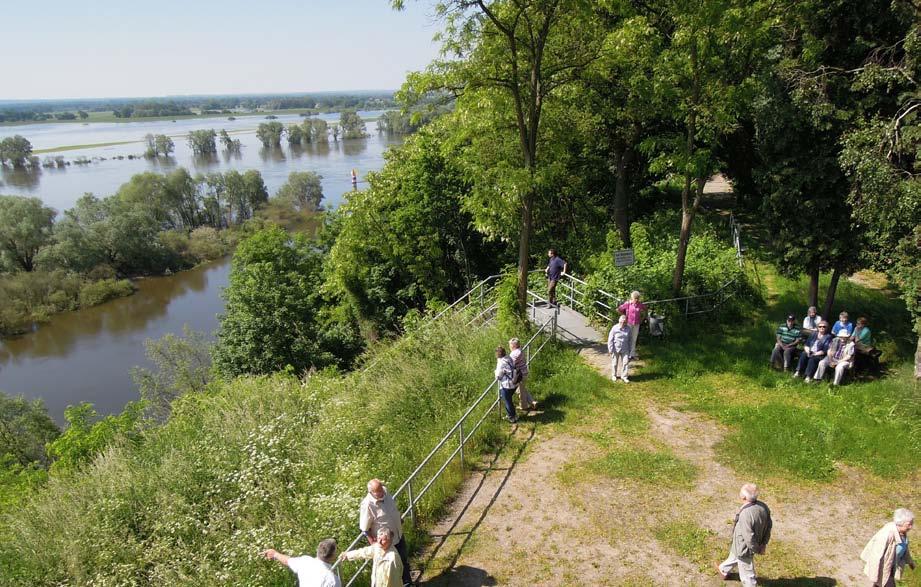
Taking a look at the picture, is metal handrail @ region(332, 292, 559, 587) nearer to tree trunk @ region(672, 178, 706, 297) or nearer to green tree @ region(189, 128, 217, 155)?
tree trunk @ region(672, 178, 706, 297)

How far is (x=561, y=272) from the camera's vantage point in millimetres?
14258

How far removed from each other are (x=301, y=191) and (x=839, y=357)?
8132cm

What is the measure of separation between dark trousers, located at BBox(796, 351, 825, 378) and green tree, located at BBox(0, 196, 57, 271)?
2558 inches

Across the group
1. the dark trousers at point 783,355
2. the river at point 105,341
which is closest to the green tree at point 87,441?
the river at point 105,341

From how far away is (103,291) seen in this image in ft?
176

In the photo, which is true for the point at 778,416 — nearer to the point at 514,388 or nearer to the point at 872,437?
the point at 872,437

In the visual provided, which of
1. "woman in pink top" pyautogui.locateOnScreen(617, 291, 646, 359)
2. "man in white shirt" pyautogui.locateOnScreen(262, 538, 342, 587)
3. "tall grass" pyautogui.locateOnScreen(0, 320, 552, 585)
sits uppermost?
"woman in pink top" pyautogui.locateOnScreen(617, 291, 646, 359)

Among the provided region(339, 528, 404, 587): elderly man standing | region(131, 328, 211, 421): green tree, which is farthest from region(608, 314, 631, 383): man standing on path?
region(131, 328, 211, 421): green tree

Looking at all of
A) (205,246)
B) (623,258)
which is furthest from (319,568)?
(205,246)

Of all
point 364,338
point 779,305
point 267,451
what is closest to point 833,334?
point 779,305

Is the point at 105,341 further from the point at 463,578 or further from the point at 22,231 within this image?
the point at 463,578

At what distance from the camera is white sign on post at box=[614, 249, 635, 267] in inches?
531

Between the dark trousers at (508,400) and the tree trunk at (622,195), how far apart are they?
416 inches

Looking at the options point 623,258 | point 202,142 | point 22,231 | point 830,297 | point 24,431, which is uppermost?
point 202,142
